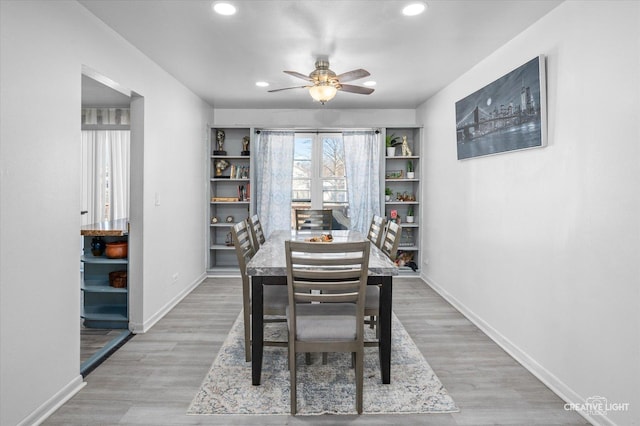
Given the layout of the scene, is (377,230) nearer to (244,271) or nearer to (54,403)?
(244,271)

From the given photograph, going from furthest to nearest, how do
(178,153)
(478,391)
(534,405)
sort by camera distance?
(178,153) < (478,391) < (534,405)

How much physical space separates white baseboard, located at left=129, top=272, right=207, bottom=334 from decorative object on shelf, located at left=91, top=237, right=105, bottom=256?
2.44 feet

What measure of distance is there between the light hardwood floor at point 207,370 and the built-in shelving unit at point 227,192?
2084 mm

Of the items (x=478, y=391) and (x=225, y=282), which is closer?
(x=478, y=391)

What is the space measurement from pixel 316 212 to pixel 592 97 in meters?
3.30

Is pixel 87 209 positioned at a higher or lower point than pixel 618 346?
higher

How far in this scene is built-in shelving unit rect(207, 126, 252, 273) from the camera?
616cm

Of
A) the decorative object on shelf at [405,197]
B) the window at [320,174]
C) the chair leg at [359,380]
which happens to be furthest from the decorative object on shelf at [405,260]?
the chair leg at [359,380]

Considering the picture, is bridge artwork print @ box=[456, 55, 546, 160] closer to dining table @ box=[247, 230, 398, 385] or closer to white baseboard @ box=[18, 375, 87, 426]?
dining table @ box=[247, 230, 398, 385]

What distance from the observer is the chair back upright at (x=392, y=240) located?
3256mm

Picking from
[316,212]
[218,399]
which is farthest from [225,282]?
[218,399]

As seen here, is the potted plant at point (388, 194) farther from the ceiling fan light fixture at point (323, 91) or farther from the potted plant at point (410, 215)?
the ceiling fan light fixture at point (323, 91)

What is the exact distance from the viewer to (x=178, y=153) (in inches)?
185

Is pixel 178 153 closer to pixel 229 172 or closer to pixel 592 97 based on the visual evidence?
pixel 229 172
